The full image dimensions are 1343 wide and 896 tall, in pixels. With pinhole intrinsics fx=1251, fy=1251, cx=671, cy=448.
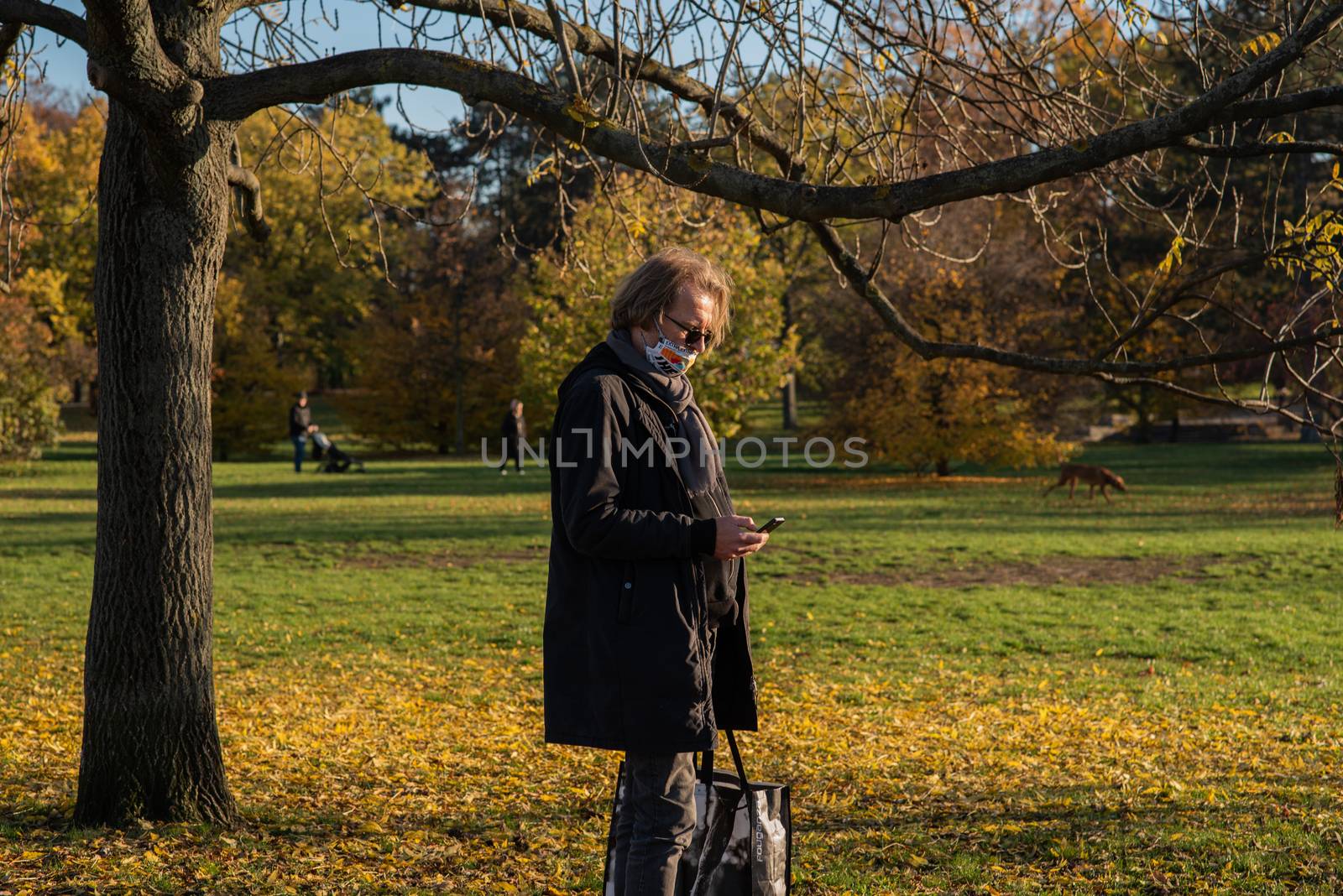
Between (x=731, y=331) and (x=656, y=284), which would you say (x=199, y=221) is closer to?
(x=656, y=284)

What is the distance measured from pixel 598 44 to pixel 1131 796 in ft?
12.8

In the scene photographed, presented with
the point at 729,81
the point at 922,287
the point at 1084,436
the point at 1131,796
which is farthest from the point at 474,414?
the point at 1131,796

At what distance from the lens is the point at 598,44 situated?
5438 millimetres

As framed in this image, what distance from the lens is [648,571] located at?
9.98 feet

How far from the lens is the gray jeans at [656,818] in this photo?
3105mm

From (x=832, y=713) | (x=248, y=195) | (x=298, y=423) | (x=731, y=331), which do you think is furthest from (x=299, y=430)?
(x=248, y=195)

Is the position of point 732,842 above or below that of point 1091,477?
below

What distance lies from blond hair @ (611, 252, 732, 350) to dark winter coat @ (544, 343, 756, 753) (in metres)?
0.18

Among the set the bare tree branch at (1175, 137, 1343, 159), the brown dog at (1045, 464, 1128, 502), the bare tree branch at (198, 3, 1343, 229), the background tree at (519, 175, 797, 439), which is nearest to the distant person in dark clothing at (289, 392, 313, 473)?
the background tree at (519, 175, 797, 439)

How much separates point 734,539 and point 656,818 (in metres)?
0.74

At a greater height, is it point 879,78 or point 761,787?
point 879,78

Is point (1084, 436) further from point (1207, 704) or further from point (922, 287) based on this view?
point (1207, 704)

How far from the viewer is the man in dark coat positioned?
3004 millimetres

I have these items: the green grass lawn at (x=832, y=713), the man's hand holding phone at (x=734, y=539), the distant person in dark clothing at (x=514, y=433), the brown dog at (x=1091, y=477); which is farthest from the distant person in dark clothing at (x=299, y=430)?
the man's hand holding phone at (x=734, y=539)
